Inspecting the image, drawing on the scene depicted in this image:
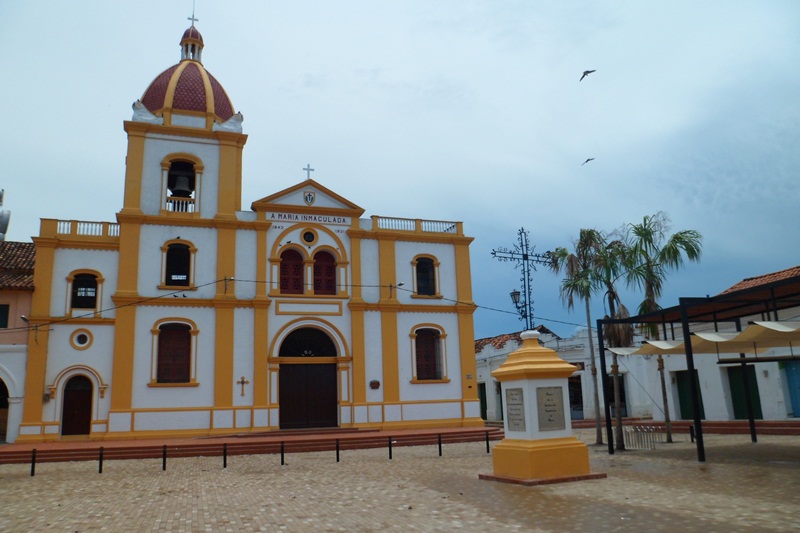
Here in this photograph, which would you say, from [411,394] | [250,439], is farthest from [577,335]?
[250,439]

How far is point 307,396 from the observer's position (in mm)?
26344

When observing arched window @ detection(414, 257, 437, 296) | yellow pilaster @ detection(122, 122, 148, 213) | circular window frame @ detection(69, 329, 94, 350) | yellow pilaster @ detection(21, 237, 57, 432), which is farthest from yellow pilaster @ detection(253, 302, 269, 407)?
yellow pilaster @ detection(21, 237, 57, 432)

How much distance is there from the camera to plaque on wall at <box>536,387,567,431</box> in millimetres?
12039

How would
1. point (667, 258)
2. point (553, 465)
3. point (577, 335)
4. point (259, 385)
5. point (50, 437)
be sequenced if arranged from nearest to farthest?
point (553, 465), point (667, 258), point (50, 437), point (259, 385), point (577, 335)

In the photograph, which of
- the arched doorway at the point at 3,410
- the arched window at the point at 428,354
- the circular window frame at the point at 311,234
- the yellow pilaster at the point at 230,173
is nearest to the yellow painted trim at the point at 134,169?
the yellow pilaster at the point at 230,173

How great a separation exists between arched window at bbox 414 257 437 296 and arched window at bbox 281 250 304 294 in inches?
210

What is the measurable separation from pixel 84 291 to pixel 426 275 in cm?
1427

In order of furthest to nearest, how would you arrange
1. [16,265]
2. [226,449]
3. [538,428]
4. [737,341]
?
[16,265], [226,449], [737,341], [538,428]

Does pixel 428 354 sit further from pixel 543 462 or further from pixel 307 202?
pixel 543 462

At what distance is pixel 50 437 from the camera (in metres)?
22.8

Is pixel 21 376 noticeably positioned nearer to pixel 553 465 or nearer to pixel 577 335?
pixel 553 465

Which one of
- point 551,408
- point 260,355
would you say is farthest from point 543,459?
point 260,355

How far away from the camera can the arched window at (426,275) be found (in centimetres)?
2894

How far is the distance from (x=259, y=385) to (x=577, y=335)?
1697 centimetres
